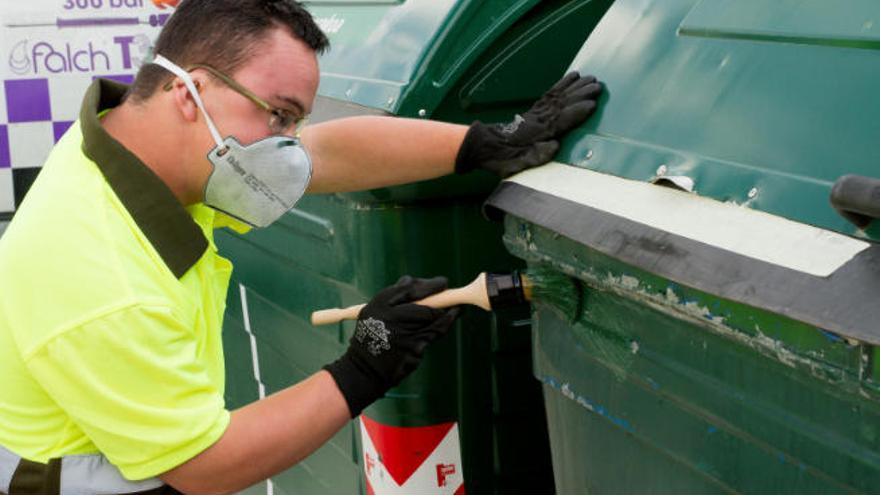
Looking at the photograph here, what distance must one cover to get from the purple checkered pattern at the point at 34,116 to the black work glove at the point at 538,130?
3133mm

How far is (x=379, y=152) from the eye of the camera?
2.47 m

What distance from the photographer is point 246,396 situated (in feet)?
11.6

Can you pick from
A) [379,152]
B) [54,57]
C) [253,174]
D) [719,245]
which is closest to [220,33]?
[253,174]

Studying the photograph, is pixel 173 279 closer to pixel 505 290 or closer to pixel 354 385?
pixel 354 385

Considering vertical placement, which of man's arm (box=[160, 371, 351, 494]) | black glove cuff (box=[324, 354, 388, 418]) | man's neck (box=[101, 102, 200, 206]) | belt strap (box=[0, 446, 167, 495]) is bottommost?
belt strap (box=[0, 446, 167, 495])

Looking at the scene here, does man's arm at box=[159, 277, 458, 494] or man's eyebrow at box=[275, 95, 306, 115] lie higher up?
man's eyebrow at box=[275, 95, 306, 115]

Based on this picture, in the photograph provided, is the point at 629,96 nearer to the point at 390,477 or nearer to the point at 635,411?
the point at 635,411

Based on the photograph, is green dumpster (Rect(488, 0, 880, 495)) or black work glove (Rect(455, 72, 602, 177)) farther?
black work glove (Rect(455, 72, 602, 177))

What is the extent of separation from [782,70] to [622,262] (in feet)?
1.07

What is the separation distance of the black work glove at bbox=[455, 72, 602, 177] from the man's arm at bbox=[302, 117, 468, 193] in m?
0.09

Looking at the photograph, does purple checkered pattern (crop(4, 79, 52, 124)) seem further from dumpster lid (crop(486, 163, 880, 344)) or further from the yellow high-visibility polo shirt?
dumpster lid (crop(486, 163, 880, 344))

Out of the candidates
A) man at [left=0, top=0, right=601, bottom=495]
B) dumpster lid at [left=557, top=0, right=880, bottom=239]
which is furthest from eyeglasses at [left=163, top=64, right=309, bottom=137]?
dumpster lid at [left=557, top=0, right=880, bottom=239]

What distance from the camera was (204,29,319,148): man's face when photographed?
2.04 m

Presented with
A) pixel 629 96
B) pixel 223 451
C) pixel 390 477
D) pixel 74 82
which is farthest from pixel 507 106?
pixel 74 82
